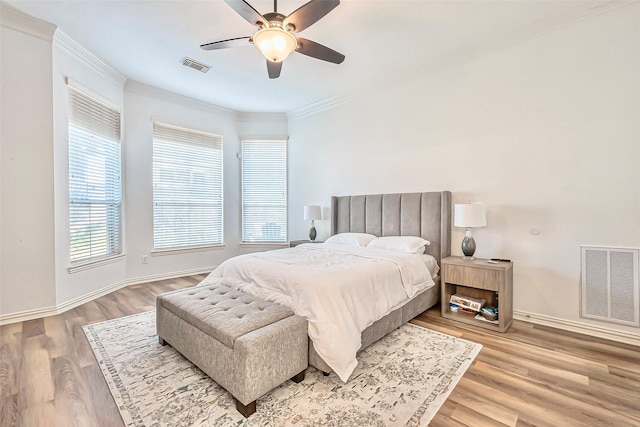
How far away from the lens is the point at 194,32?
2.90 metres

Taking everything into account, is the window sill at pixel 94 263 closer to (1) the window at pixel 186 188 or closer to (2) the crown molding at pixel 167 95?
(1) the window at pixel 186 188

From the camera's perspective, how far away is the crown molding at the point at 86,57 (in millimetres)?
3097

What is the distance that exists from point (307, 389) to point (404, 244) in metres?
1.98

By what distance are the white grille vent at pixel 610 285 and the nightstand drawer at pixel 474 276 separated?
81 centimetres

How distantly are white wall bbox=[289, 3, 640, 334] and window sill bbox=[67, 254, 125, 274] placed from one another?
13.8ft

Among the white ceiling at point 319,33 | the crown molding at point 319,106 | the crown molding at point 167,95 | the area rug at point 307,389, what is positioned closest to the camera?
the area rug at point 307,389

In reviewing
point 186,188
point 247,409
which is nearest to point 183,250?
point 186,188

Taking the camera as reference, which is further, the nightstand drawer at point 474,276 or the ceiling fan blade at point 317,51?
the nightstand drawer at point 474,276

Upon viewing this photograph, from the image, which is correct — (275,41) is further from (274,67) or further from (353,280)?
(353,280)

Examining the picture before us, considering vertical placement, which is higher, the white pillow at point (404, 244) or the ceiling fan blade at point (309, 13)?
the ceiling fan blade at point (309, 13)

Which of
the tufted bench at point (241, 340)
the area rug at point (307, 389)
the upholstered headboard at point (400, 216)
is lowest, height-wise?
the area rug at point (307, 389)

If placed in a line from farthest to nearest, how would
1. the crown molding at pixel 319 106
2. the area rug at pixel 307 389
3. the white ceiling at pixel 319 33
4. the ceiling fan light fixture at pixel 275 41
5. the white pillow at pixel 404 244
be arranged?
the crown molding at pixel 319 106 < the white pillow at pixel 404 244 < the white ceiling at pixel 319 33 < the ceiling fan light fixture at pixel 275 41 < the area rug at pixel 307 389

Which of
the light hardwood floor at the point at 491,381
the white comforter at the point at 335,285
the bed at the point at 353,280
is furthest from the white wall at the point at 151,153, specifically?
the white comforter at the point at 335,285

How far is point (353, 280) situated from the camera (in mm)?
2166
